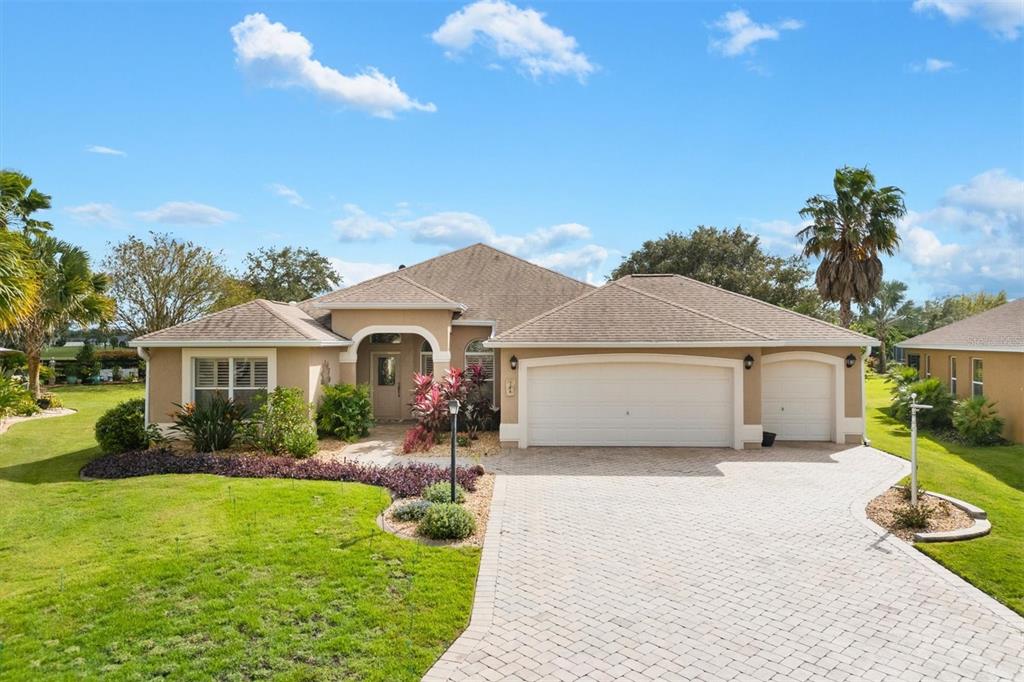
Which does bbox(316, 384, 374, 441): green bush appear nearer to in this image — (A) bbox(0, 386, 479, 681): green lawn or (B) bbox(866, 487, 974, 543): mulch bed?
(A) bbox(0, 386, 479, 681): green lawn

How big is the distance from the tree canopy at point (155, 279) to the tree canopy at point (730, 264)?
32.9 metres

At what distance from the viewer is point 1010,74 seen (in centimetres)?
1357

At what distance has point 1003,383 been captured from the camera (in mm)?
18641

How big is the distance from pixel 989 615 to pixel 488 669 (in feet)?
18.9

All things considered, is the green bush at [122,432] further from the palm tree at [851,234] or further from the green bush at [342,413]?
the palm tree at [851,234]

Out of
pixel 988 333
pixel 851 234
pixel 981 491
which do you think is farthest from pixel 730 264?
pixel 981 491

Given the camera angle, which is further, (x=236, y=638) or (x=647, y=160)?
(x=647, y=160)

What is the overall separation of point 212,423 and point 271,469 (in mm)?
3421

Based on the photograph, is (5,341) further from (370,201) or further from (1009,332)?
(1009,332)

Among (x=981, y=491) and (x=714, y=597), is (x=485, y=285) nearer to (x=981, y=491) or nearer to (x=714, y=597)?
(x=981, y=491)

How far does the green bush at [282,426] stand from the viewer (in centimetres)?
1429

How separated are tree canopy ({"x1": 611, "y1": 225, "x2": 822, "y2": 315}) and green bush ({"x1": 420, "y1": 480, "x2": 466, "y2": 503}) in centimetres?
3182

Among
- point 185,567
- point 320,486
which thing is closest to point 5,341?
point 320,486

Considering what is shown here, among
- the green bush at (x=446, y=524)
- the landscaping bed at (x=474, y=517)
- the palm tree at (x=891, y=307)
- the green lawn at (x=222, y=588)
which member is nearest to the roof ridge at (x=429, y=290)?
the landscaping bed at (x=474, y=517)
